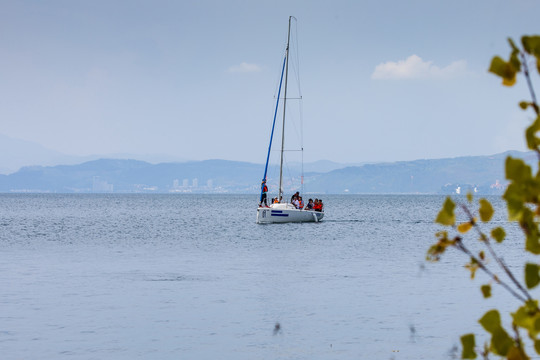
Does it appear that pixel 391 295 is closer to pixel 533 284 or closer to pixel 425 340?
pixel 425 340

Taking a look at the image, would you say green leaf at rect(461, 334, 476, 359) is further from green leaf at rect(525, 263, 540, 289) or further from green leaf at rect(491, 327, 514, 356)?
green leaf at rect(525, 263, 540, 289)

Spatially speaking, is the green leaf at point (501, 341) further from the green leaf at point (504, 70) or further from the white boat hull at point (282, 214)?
the white boat hull at point (282, 214)

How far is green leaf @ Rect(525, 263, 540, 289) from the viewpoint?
2646 mm

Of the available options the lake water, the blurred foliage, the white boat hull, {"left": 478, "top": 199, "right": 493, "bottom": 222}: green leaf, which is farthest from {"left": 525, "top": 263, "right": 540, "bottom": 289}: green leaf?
the white boat hull

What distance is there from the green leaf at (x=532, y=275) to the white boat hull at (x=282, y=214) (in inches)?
2406

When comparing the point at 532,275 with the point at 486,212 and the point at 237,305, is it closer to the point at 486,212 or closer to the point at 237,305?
the point at 486,212

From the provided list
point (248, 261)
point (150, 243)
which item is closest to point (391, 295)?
point (248, 261)

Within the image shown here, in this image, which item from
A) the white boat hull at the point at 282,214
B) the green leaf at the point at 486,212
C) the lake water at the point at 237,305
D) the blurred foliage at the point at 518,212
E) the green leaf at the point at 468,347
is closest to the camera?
the blurred foliage at the point at 518,212

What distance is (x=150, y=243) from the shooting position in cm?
5284

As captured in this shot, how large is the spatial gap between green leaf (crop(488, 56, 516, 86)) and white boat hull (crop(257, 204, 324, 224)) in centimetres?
6114

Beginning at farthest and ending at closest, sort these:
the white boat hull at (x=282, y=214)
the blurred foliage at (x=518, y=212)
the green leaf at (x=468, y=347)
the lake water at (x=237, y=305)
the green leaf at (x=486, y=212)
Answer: the white boat hull at (x=282, y=214), the lake water at (x=237, y=305), the green leaf at (x=468, y=347), the green leaf at (x=486, y=212), the blurred foliage at (x=518, y=212)

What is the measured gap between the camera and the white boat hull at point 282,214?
6391 cm

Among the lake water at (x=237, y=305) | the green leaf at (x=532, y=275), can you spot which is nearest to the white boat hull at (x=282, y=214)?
the lake water at (x=237, y=305)

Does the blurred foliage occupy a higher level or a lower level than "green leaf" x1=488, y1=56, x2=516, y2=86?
lower
